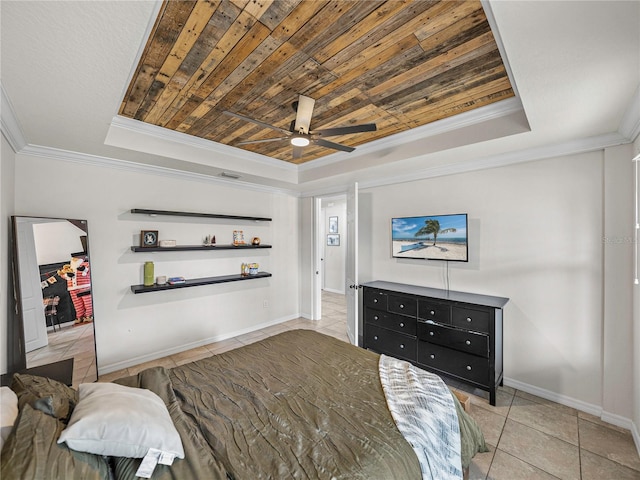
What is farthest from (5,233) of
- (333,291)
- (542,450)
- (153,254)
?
(333,291)

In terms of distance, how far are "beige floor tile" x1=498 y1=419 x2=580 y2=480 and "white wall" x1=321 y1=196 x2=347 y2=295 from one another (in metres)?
5.50

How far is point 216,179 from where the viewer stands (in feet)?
13.1

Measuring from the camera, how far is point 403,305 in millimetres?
3207

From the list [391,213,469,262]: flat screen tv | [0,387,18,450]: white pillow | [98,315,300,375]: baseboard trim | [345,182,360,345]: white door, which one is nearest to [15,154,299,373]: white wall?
[98,315,300,375]: baseboard trim

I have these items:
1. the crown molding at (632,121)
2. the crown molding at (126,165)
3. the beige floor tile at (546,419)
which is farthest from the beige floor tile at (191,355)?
the crown molding at (632,121)

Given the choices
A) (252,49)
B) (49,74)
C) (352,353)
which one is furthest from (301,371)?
(49,74)

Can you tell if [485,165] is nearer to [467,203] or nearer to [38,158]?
[467,203]

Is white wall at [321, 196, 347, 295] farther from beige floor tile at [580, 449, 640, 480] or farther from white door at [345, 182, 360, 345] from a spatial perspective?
beige floor tile at [580, 449, 640, 480]

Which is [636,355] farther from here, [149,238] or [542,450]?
[149,238]

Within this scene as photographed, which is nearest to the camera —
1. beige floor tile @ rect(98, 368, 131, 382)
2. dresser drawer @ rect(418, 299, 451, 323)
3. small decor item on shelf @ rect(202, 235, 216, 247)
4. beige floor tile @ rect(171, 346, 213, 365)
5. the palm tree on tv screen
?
dresser drawer @ rect(418, 299, 451, 323)

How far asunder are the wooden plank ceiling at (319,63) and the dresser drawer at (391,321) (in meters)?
2.08

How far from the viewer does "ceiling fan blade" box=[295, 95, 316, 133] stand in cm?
221

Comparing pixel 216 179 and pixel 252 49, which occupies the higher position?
pixel 252 49

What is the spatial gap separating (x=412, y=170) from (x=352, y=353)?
2339 mm
